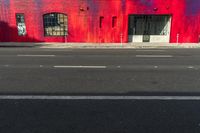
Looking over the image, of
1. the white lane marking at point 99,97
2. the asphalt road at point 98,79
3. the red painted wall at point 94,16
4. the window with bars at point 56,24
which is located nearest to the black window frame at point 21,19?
the red painted wall at point 94,16

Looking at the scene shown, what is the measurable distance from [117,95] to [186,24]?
734 inches

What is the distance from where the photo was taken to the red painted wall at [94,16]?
73.7 ft

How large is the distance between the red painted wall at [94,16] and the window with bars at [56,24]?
383 millimetres

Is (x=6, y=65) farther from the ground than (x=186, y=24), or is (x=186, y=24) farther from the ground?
(x=186, y=24)

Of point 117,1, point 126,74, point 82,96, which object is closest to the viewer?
point 82,96

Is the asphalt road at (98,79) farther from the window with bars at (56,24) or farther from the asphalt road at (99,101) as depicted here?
the window with bars at (56,24)

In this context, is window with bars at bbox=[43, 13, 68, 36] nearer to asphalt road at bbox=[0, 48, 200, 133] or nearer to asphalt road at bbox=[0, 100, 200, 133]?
asphalt road at bbox=[0, 48, 200, 133]

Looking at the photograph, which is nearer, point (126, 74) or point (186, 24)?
point (126, 74)

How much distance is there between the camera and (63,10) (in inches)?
890

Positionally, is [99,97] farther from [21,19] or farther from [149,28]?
[21,19]

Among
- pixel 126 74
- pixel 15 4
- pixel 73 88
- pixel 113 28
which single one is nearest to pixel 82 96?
pixel 73 88

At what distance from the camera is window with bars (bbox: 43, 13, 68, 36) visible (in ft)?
74.9

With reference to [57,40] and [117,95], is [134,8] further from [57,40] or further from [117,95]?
[117,95]

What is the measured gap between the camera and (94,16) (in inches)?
892
